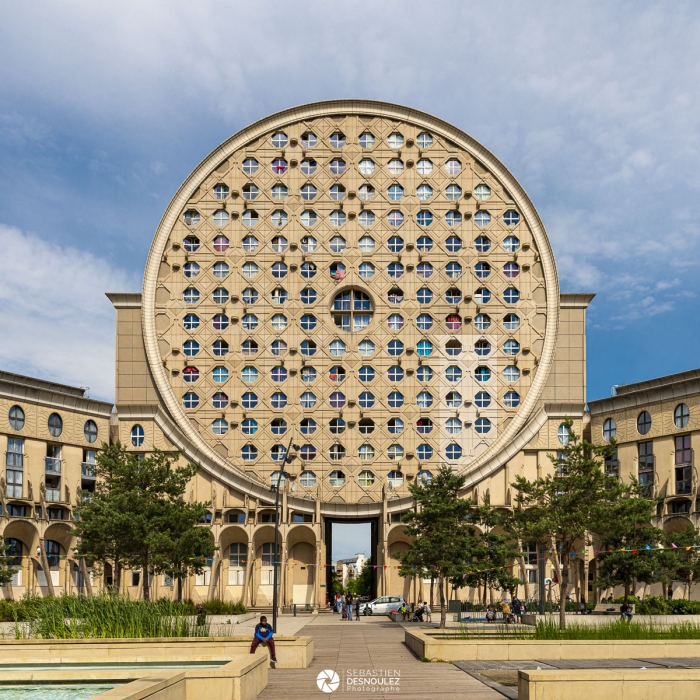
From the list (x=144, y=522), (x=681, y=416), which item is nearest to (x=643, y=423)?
(x=681, y=416)

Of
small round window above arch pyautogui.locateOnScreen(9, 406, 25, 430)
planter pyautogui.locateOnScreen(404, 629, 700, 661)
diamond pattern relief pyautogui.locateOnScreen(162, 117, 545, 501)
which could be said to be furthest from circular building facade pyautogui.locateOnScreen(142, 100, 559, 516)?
planter pyautogui.locateOnScreen(404, 629, 700, 661)

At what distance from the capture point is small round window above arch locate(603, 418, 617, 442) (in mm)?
66062

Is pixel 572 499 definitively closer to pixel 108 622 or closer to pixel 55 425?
pixel 108 622

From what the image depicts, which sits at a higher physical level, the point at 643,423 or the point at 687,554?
the point at 643,423

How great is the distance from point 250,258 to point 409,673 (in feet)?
159

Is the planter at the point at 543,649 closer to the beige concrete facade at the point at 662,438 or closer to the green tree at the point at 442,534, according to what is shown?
the green tree at the point at 442,534

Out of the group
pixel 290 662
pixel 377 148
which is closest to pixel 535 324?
pixel 377 148

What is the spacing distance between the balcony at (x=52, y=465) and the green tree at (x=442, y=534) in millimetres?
29904

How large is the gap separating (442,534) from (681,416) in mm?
25477

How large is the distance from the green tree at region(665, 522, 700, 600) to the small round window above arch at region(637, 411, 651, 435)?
10352 mm

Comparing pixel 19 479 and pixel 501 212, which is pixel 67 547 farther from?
pixel 501 212

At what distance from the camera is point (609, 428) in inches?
2621

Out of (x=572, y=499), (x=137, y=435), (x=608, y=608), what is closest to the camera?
(x=572, y=499)

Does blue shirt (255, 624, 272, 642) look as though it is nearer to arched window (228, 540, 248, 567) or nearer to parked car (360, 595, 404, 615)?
parked car (360, 595, 404, 615)
